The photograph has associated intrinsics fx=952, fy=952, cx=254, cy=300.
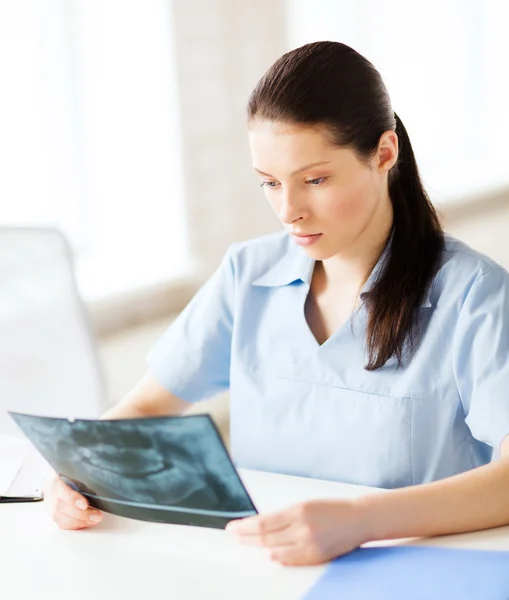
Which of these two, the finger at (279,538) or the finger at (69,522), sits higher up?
the finger at (279,538)

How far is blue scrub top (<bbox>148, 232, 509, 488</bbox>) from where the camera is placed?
128 centimetres

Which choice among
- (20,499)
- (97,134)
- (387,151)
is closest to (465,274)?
(387,151)

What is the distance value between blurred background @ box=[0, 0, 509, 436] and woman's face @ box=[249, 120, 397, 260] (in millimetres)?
1432

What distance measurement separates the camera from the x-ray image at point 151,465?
3.27ft

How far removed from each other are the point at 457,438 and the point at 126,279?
1.71 metres

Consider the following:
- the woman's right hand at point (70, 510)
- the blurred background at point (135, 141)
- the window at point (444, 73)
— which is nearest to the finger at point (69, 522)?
the woman's right hand at point (70, 510)

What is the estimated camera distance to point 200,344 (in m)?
1.54

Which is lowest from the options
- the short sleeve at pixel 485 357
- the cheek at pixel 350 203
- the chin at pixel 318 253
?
the short sleeve at pixel 485 357

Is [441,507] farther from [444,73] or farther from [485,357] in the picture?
[444,73]

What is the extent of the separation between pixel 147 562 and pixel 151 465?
0.40 ft

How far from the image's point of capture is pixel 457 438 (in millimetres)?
1337

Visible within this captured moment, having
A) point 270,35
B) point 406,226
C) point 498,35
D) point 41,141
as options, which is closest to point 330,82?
point 406,226

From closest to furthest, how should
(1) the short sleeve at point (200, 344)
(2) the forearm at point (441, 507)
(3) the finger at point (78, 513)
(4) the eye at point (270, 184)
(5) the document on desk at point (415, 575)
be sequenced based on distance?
(5) the document on desk at point (415, 575)
(2) the forearm at point (441, 507)
(3) the finger at point (78, 513)
(4) the eye at point (270, 184)
(1) the short sleeve at point (200, 344)

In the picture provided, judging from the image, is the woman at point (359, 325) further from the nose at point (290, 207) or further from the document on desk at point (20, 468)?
the document on desk at point (20, 468)
